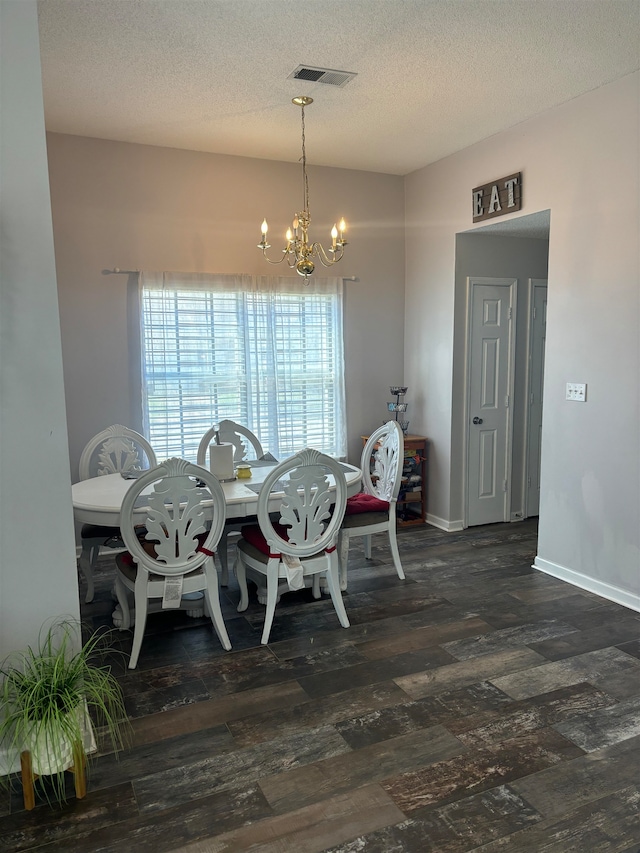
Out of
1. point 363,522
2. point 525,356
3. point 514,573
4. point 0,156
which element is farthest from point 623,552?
point 0,156

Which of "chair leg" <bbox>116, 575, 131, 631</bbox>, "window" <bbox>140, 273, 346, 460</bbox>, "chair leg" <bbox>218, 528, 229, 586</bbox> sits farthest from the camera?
"window" <bbox>140, 273, 346, 460</bbox>

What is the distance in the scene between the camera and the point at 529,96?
3809 millimetres

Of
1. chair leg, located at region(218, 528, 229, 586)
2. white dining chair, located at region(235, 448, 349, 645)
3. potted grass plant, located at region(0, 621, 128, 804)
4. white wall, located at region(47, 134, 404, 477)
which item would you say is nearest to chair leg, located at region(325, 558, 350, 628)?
white dining chair, located at region(235, 448, 349, 645)

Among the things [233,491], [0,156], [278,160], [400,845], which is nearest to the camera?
[400,845]

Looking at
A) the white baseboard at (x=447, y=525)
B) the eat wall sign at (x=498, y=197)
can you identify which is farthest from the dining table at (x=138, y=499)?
the eat wall sign at (x=498, y=197)

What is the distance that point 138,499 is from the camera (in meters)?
3.30

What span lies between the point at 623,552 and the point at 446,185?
307 centimetres

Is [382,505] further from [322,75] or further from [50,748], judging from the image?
[322,75]

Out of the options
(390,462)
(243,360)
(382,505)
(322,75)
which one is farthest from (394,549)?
(322,75)

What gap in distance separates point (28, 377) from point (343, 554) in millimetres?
2254

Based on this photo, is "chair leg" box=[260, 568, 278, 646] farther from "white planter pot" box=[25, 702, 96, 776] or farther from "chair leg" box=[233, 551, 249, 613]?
"white planter pot" box=[25, 702, 96, 776]

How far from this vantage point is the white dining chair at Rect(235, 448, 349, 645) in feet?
10.4

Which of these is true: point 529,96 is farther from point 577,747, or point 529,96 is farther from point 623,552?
point 577,747

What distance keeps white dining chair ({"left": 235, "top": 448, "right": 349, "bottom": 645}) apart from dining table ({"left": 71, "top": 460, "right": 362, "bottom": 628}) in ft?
0.39
